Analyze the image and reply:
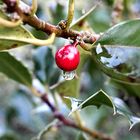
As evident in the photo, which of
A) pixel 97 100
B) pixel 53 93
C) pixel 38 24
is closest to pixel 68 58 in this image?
pixel 38 24

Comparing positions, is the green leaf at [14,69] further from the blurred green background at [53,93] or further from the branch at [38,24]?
the branch at [38,24]

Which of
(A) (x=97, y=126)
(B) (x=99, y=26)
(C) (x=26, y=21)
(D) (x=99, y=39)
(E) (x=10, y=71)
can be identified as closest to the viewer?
(C) (x=26, y=21)

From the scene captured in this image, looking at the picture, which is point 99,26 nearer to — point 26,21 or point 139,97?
point 139,97

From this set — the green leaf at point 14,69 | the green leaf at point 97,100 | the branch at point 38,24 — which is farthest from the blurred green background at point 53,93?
the branch at point 38,24

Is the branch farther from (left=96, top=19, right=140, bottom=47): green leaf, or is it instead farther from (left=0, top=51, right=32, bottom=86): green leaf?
(left=0, top=51, right=32, bottom=86): green leaf

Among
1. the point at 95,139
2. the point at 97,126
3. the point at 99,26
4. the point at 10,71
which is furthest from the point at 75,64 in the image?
the point at 97,126

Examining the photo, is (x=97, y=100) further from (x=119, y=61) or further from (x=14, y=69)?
(x=14, y=69)
